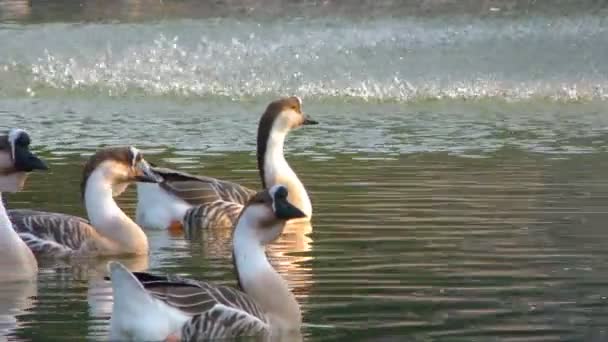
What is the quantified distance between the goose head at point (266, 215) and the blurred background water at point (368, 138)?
0.56 meters

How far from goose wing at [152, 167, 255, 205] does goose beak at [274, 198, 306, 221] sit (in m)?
4.71

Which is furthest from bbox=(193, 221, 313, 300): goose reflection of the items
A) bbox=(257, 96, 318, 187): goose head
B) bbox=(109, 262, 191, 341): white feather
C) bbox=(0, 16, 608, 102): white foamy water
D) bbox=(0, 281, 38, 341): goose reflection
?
bbox=(0, 16, 608, 102): white foamy water

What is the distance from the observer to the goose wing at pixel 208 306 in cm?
810

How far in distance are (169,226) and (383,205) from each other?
180cm

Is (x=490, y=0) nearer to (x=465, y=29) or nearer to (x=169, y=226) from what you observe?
(x=465, y=29)

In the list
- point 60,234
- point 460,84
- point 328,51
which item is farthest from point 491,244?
point 328,51

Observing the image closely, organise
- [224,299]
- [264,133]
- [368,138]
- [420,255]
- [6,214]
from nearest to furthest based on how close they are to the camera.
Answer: [224,299], [6,214], [420,255], [264,133], [368,138]

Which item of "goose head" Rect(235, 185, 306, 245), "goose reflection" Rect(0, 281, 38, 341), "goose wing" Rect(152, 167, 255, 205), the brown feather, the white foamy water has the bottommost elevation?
the white foamy water

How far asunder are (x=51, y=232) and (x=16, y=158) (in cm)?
79

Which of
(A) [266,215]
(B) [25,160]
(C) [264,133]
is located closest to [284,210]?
(A) [266,215]

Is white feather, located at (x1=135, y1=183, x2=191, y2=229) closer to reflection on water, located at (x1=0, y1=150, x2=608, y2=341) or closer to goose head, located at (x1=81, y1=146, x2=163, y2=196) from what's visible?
reflection on water, located at (x1=0, y1=150, x2=608, y2=341)

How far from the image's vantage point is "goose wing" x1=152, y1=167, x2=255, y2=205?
13.6m

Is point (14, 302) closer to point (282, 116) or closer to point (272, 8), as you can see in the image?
point (282, 116)

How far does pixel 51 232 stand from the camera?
464 inches
